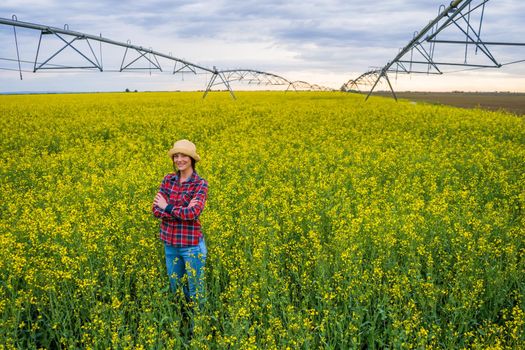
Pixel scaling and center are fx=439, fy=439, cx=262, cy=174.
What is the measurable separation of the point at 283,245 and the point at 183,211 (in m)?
1.33

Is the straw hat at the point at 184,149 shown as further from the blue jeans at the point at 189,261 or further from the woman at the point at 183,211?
the blue jeans at the point at 189,261

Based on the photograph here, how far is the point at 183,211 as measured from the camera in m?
4.01

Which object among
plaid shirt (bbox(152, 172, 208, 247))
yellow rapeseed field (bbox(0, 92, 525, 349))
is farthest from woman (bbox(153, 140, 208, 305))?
yellow rapeseed field (bbox(0, 92, 525, 349))

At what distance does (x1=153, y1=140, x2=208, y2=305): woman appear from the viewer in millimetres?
4066

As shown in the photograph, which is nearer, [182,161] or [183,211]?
[183,211]

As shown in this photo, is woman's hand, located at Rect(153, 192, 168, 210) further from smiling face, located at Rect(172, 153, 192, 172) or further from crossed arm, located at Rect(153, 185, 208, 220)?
smiling face, located at Rect(172, 153, 192, 172)

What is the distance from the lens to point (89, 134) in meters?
14.9

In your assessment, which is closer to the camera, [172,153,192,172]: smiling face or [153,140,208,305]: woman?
[153,140,208,305]: woman

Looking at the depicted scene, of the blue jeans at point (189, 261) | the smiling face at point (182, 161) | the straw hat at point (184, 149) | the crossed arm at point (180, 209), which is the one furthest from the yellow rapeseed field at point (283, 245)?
the straw hat at point (184, 149)

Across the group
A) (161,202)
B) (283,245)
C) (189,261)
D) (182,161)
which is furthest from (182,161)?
(283,245)

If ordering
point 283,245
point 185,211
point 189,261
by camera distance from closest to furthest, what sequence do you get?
point 185,211, point 189,261, point 283,245

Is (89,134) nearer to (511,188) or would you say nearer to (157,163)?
(157,163)

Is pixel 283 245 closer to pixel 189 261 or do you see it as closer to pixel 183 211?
pixel 189 261

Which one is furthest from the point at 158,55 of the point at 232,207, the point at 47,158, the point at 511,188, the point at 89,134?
the point at 511,188
